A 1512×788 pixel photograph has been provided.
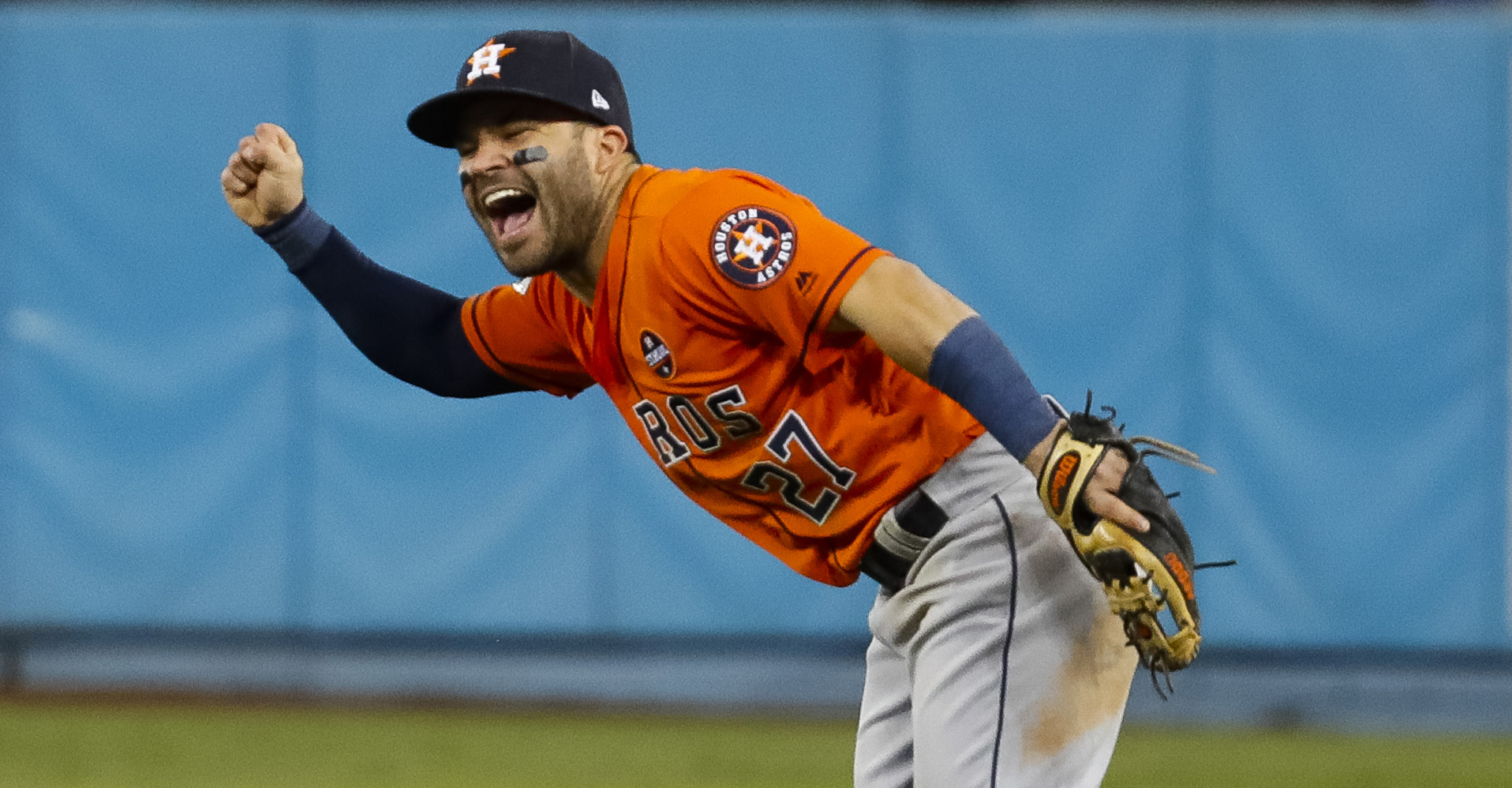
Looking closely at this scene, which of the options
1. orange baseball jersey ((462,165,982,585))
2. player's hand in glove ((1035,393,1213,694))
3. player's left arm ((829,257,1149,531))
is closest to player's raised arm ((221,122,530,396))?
orange baseball jersey ((462,165,982,585))

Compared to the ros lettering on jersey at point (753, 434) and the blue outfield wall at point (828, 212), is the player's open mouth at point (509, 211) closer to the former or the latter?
the ros lettering on jersey at point (753, 434)

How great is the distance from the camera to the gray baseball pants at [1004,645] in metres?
2.85

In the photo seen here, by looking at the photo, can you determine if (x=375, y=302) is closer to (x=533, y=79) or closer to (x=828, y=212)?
(x=533, y=79)

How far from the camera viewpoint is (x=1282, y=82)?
25.3ft

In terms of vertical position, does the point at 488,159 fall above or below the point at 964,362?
above

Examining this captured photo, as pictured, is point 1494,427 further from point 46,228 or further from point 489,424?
point 46,228

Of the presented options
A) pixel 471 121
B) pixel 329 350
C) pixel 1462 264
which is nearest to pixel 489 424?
pixel 329 350

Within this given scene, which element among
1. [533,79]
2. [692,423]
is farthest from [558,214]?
[692,423]

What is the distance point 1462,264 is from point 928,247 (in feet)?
7.31

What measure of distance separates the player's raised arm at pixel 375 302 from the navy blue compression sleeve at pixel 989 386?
3.81 feet

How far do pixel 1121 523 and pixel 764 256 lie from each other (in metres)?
0.63

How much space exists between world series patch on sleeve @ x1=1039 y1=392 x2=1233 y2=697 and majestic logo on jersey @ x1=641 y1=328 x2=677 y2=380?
2.10 ft

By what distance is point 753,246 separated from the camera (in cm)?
266

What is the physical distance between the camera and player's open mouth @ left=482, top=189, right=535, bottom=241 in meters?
2.91
